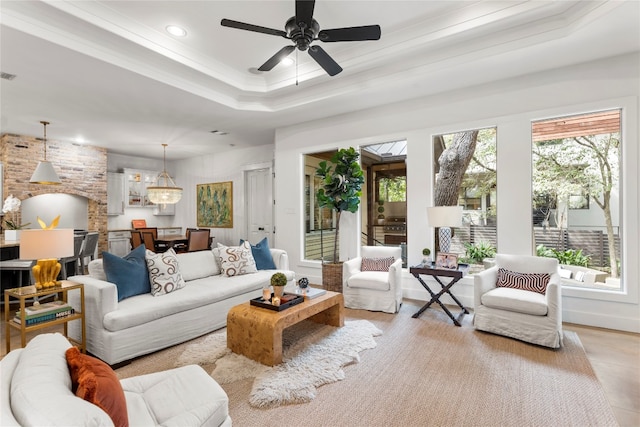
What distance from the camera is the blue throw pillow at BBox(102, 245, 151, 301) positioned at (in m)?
3.08

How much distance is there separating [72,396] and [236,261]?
325 centimetres

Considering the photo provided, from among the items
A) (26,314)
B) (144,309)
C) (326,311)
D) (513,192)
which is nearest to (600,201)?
(513,192)

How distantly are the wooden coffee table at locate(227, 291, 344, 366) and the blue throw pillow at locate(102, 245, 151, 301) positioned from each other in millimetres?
1050

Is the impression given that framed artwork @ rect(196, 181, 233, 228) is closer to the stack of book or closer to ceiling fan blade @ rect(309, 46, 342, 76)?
the stack of book

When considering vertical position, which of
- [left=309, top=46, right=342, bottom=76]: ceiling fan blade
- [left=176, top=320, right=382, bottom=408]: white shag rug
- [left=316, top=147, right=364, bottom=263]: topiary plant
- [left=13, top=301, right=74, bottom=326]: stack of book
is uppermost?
[left=309, top=46, right=342, bottom=76]: ceiling fan blade

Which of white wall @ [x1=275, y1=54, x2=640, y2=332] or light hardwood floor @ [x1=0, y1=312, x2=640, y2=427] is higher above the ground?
white wall @ [x1=275, y1=54, x2=640, y2=332]

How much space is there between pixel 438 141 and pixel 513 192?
1229 millimetres

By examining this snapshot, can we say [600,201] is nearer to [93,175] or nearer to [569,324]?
[569,324]

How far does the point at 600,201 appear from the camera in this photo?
12.4ft

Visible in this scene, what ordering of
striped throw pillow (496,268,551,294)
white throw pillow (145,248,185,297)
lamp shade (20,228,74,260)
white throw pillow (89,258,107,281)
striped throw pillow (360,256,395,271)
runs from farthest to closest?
striped throw pillow (360,256,395,271) → striped throw pillow (496,268,551,294) → white throw pillow (145,248,185,297) → white throw pillow (89,258,107,281) → lamp shade (20,228,74,260)

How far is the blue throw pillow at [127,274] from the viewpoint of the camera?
3082 millimetres

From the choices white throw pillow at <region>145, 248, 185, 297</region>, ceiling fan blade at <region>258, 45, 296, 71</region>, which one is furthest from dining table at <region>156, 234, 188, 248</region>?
ceiling fan blade at <region>258, 45, 296, 71</region>

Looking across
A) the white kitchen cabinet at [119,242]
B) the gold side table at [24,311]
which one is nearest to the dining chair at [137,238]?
the white kitchen cabinet at [119,242]

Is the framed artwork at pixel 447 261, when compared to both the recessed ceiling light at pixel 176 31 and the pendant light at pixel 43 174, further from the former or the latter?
the pendant light at pixel 43 174
